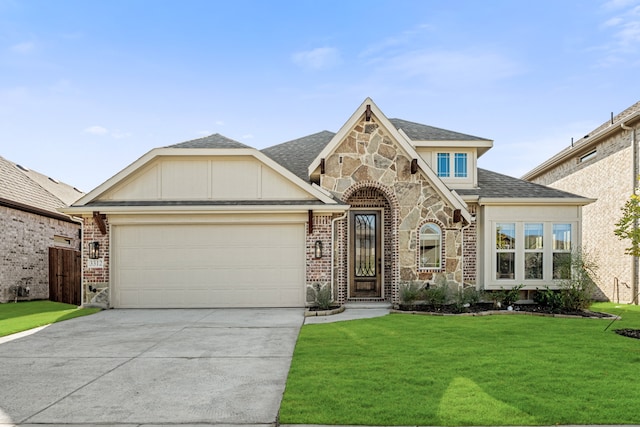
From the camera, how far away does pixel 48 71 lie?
47.1 feet

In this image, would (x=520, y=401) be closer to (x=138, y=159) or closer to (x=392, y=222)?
(x=392, y=222)

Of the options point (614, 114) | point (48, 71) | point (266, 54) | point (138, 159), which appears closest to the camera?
point (138, 159)

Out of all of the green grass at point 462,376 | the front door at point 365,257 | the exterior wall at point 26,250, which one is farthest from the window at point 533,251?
the exterior wall at point 26,250

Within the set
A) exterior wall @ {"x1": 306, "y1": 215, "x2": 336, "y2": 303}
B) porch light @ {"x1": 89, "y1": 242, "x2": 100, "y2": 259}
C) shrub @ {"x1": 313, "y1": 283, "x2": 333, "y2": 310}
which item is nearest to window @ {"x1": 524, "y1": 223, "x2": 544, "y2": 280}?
exterior wall @ {"x1": 306, "y1": 215, "x2": 336, "y2": 303}

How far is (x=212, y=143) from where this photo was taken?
1295 centimetres

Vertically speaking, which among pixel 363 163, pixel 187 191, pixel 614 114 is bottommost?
pixel 187 191

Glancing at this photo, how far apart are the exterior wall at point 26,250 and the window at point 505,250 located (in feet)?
55.1

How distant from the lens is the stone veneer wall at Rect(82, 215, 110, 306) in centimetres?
1214

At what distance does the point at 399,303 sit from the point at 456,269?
2.13 m

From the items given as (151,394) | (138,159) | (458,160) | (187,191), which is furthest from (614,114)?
(151,394)

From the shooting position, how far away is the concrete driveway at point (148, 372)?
4.37 m

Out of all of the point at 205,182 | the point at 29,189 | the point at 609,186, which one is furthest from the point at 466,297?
the point at 29,189

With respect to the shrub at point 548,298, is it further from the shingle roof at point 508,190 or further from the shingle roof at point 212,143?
the shingle roof at point 212,143

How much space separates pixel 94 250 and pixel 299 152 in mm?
7973
